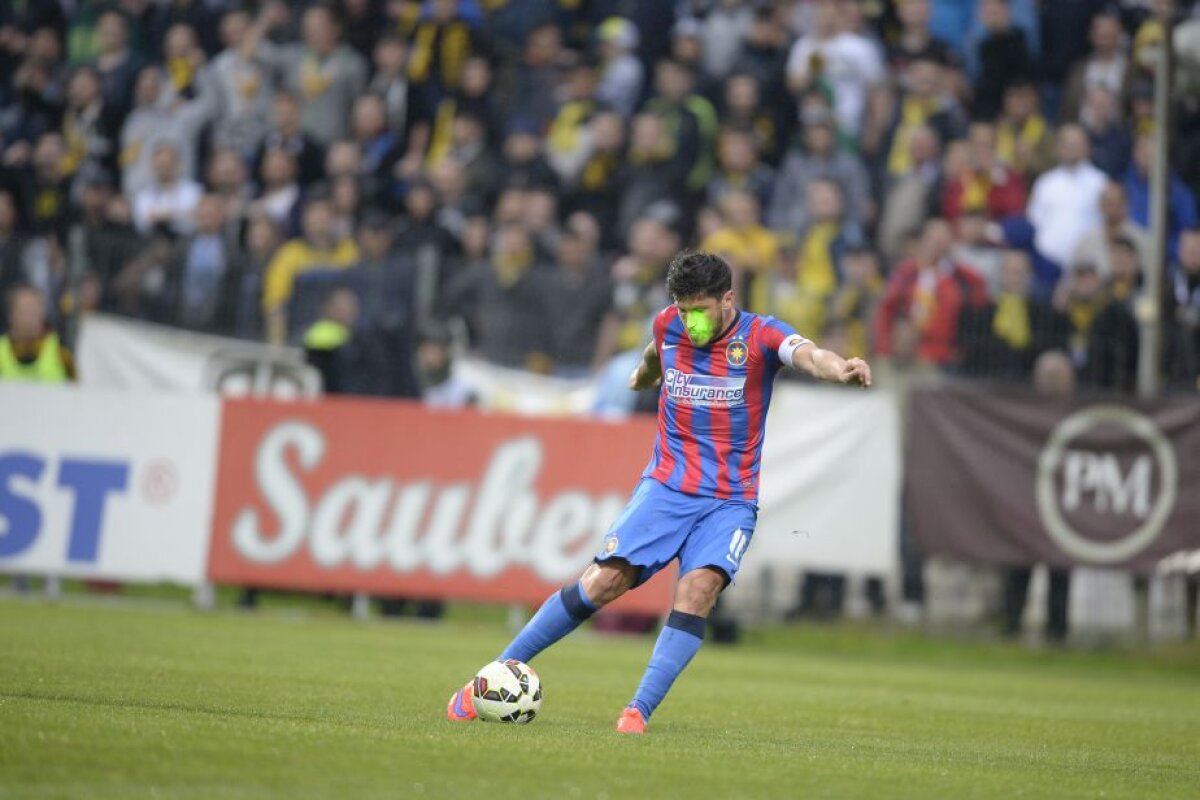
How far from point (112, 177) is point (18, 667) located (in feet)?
44.6

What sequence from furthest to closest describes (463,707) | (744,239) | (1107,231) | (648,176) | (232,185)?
(232,185) < (648,176) < (744,239) < (1107,231) < (463,707)

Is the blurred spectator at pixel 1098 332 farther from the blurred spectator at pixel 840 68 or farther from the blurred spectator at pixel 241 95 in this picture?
the blurred spectator at pixel 241 95

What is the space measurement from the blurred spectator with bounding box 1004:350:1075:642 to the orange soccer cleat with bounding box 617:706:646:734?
31.5 ft

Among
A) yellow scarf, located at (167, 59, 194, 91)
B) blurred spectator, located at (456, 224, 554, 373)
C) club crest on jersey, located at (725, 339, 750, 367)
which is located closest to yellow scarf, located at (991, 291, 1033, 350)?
blurred spectator, located at (456, 224, 554, 373)

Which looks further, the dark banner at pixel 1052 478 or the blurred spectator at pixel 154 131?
the blurred spectator at pixel 154 131

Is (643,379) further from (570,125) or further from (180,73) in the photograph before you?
(180,73)

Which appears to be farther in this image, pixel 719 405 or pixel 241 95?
pixel 241 95

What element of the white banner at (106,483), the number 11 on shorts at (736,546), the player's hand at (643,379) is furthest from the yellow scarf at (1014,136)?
the number 11 on shorts at (736,546)

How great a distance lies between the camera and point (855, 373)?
8.59 meters

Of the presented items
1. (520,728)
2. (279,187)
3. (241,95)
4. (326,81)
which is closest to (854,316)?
(279,187)

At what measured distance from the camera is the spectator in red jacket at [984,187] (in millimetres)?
20156

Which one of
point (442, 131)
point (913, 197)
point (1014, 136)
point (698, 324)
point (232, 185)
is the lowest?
point (698, 324)

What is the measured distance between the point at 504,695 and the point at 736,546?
1.35m

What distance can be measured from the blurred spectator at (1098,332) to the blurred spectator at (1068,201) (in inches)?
51.4
